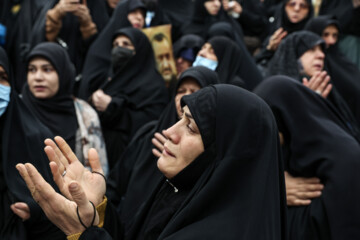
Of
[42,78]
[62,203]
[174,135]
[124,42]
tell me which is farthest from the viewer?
[124,42]

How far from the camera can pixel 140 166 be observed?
3340 mm

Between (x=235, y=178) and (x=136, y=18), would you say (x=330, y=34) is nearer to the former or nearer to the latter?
(x=136, y=18)

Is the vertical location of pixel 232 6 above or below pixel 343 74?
above

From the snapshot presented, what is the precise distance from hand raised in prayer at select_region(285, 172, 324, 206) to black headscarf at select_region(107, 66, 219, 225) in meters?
0.86

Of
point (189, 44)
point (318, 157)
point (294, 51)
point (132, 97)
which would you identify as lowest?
point (132, 97)

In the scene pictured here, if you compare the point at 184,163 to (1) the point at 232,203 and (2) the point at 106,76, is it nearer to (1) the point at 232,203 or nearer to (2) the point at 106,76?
(1) the point at 232,203

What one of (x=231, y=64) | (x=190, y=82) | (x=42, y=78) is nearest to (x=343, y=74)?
(x=231, y=64)

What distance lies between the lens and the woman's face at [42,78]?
3703 mm

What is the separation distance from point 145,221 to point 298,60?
2.46m

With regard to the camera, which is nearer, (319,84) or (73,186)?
→ (73,186)

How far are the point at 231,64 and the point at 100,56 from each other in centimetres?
140

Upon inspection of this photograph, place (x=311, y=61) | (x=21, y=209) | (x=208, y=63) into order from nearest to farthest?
(x=21, y=209)
(x=311, y=61)
(x=208, y=63)

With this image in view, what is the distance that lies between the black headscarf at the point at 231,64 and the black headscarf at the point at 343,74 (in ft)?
2.39

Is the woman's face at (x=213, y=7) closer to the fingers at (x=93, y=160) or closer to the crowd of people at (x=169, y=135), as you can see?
the crowd of people at (x=169, y=135)
